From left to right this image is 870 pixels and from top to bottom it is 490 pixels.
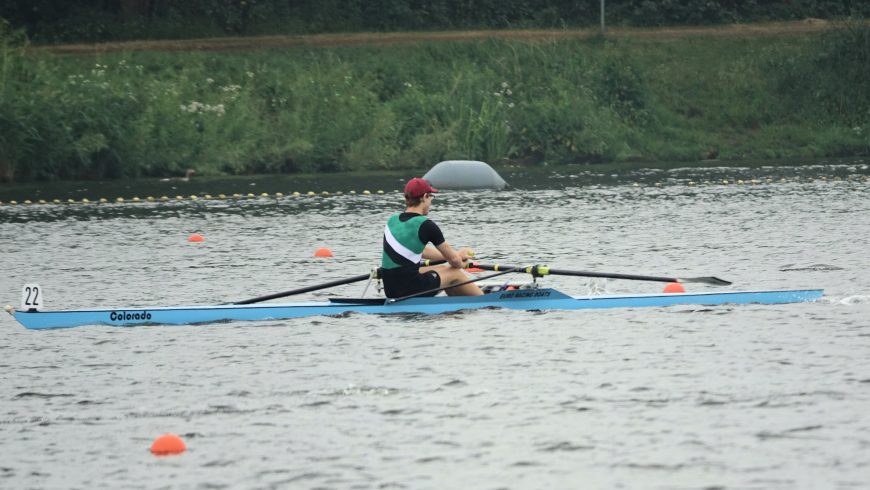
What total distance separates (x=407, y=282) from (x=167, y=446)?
580 cm

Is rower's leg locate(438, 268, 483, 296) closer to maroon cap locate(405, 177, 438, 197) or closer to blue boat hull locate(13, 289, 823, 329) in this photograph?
blue boat hull locate(13, 289, 823, 329)

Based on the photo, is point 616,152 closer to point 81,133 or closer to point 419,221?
point 81,133

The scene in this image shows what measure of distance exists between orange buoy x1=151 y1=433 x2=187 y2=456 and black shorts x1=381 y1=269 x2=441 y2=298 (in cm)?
564

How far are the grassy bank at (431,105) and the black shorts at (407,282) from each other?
2369 centimetres

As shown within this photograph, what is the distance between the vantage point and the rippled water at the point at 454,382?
11.1 meters

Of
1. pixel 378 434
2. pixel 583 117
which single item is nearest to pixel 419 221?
pixel 378 434

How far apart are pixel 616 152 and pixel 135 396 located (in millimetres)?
33297

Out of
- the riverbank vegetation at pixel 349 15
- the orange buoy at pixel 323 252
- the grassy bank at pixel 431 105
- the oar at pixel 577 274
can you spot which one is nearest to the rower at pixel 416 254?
the oar at pixel 577 274

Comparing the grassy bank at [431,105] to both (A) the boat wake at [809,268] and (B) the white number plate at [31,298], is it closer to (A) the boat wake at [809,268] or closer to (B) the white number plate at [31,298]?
(B) the white number plate at [31,298]

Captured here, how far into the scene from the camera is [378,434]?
12.0 meters

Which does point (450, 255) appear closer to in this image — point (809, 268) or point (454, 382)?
point (454, 382)

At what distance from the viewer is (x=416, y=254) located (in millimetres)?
16922

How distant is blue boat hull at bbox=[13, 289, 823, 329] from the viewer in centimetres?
1717

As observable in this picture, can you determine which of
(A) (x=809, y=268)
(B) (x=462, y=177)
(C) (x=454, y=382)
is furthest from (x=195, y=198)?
(C) (x=454, y=382)
